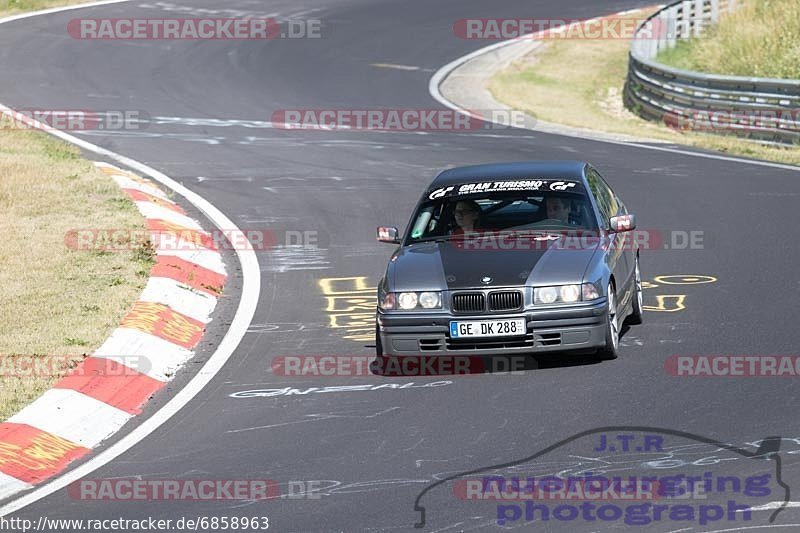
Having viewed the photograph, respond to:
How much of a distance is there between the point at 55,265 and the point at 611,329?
247 inches

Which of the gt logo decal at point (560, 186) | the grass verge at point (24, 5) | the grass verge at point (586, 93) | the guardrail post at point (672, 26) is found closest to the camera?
the gt logo decal at point (560, 186)

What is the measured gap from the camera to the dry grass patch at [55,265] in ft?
36.3

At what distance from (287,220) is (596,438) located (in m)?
9.31

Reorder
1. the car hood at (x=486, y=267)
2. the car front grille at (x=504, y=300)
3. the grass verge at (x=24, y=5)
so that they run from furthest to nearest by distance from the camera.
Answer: the grass verge at (x=24, y=5) < the car hood at (x=486, y=267) < the car front grille at (x=504, y=300)

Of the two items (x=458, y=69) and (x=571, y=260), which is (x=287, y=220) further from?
(x=458, y=69)

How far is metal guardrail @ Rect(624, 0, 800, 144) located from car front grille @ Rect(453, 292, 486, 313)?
13.8 m

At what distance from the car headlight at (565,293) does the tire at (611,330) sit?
196 mm

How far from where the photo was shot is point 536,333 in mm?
10023

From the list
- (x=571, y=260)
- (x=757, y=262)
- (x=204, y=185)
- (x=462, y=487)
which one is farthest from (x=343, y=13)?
(x=462, y=487)

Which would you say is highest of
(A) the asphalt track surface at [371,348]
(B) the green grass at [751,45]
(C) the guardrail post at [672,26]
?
(C) the guardrail post at [672,26]

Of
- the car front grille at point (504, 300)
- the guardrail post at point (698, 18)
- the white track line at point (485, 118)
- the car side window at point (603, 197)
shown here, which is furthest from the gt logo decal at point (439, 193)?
the guardrail post at point (698, 18)

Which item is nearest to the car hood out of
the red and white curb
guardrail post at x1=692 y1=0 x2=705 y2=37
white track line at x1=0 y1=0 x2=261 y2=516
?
white track line at x1=0 y1=0 x2=261 y2=516

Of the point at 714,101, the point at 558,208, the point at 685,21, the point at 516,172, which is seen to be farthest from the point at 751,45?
the point at 558,208

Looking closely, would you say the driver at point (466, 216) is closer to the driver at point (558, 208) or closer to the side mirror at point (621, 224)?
the driver at point (558, 208)
